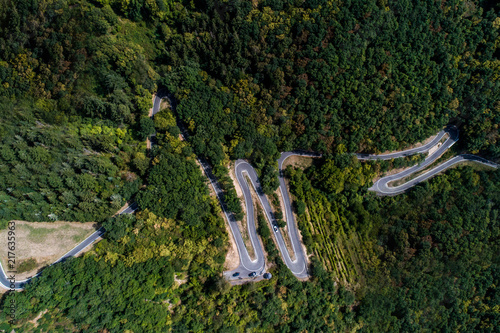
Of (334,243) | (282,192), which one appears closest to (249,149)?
(282,192)

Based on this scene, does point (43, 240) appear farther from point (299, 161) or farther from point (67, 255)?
point (299, 161)

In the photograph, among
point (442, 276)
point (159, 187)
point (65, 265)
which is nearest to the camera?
point (65, 265)

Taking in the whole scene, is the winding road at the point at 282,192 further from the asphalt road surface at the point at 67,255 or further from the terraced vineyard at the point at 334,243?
the terraced vineyard at the point at 334,243

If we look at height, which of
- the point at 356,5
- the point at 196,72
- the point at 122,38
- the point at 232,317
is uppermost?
the point at 356,5

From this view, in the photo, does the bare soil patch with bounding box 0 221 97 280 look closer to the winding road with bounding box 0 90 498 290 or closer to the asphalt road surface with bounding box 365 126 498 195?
the winding road with bounding box 0 90 498 290

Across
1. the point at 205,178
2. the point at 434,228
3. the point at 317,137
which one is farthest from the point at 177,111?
the point at 434,228

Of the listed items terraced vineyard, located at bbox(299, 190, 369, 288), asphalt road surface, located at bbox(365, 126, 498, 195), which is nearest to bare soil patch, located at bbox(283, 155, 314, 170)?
terraced vineyard, located at bbox(299, 190, 369, 288)

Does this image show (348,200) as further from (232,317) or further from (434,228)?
(232,317)
